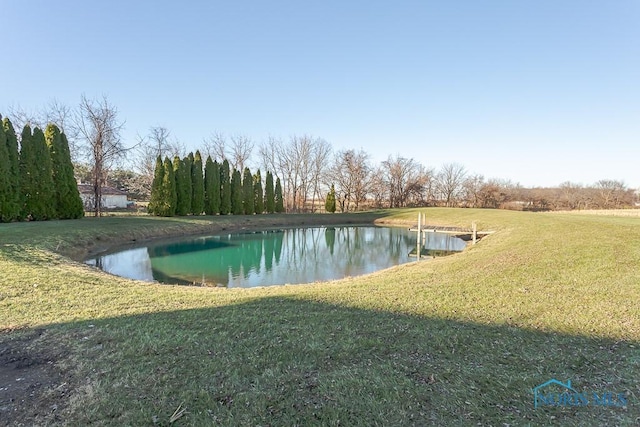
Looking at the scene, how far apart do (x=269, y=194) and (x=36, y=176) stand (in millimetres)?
16790

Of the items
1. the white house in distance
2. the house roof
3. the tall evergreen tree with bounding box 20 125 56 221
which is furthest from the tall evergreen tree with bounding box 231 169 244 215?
the white house in distance

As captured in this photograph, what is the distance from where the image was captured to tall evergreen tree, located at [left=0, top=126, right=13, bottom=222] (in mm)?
→ 12430

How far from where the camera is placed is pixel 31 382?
2309 millimetres

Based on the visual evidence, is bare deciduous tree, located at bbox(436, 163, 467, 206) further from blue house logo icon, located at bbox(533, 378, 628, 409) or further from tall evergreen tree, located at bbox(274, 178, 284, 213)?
blue house logo icon, located at bbox(533, 378, 628, 409)

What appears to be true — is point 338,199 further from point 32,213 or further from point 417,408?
point 417,408

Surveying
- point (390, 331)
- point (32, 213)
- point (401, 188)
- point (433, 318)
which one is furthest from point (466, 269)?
point (401, 188)

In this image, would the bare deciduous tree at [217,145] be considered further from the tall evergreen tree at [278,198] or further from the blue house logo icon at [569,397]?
the blue house logo icon at [569,397]

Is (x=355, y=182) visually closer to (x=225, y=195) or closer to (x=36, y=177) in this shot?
(x=225, y=195)

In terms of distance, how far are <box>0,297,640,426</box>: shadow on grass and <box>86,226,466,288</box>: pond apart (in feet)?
15.5

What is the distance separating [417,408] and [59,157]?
18.9m

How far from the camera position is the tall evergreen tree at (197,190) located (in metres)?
22.4

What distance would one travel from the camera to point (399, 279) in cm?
596

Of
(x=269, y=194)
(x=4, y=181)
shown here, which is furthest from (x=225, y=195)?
(x=4, y=181)

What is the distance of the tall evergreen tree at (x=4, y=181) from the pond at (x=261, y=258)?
5274 mm
